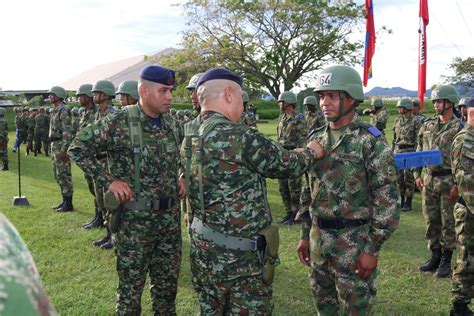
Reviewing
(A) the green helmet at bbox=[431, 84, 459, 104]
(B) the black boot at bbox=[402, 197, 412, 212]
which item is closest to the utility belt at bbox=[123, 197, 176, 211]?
(A) the green helmet at bbox=[431, 84, 459, 104]

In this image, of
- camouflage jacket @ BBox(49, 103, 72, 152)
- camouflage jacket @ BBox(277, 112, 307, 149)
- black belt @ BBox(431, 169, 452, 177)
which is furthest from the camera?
camouflage jacket @ BBox(277, 112, 307, 149)

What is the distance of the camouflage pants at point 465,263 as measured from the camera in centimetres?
399

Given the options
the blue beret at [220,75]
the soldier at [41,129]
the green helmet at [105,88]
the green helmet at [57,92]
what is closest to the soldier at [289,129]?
the green helmet at [105,88]

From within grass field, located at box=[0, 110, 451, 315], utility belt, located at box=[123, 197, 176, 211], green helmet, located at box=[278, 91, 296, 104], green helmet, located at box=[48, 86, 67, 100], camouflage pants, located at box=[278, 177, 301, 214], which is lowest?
grass field, located at box=[0, 110, 451, 315]

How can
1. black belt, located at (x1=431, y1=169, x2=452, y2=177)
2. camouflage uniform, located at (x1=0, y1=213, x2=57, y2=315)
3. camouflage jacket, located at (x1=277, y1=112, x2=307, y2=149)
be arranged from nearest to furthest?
camouflage uniform, located at (x1=0, y1=213, x2=57, y2=315) < black belt, located at (x1=431, y1=169, x2=452, y2=177) < camouflage jacket, located at (x1=277, y1=112, x2=307, y2=149)

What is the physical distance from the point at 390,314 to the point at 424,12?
24.5 ft

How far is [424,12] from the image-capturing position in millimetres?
9555

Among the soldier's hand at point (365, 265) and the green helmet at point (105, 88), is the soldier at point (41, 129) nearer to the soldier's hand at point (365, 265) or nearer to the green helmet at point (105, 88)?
the green helmet at point (105, 88)

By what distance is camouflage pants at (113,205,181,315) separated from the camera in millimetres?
3510

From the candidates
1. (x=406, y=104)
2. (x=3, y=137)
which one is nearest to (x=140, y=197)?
(x=406, y=104)

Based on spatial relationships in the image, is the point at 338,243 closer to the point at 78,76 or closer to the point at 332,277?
the point at 332,277

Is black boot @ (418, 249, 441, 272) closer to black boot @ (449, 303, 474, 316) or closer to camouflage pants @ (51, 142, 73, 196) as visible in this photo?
black boot @ (449, 303, 474, 316)

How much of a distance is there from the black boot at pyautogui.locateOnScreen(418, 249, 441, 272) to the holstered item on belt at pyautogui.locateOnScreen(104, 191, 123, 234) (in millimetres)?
3795

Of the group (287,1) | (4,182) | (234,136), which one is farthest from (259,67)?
(234,136)
